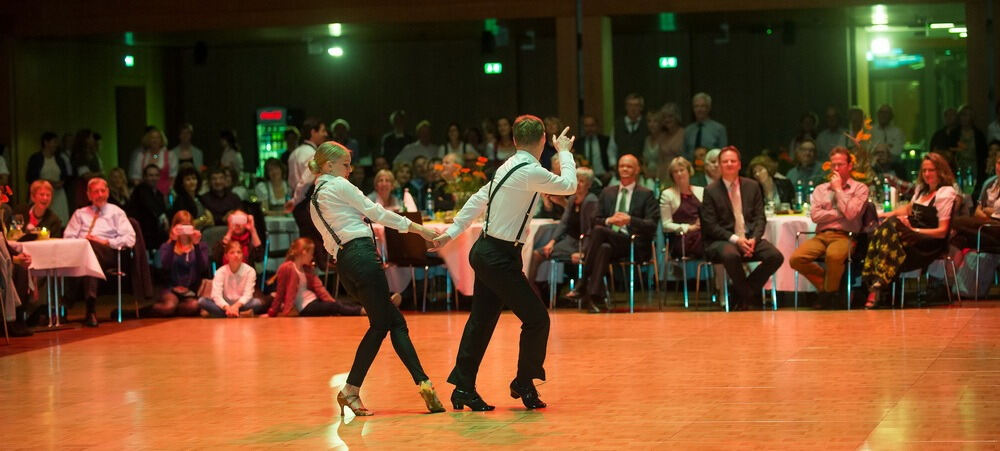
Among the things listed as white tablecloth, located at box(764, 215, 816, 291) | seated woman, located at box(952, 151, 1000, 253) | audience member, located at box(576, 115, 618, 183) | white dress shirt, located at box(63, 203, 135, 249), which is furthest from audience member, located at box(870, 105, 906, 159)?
white dress shirt, located at box(63, 203, 135, 249)

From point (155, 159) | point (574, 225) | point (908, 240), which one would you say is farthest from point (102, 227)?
point (908, 240)

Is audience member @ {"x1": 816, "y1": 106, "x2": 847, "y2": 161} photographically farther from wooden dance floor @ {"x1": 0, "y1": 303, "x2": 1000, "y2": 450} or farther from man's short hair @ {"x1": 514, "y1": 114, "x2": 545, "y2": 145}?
man's short hair @ {"x1": 514, "y1": 114, "x2": 545, "y2": 145}

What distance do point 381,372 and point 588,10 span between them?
26.1 ft

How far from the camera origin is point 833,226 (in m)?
10.8

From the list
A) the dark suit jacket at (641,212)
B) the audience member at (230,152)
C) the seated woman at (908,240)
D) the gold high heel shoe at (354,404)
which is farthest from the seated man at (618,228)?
the audience member at (230,152)

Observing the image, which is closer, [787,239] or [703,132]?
[787,239]

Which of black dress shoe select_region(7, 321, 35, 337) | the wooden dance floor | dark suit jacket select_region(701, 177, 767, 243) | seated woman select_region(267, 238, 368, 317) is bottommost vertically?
the wooden dance floor

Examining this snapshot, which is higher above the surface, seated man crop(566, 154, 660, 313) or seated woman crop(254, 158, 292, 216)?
seated woman crop(254, 158, 292, 216)

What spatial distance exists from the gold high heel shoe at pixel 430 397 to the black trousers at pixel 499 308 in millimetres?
132

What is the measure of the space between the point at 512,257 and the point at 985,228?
561 cm

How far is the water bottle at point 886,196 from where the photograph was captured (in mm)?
11336

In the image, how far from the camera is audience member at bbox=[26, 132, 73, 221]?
14.8m

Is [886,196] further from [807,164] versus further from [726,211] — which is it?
[807,164]

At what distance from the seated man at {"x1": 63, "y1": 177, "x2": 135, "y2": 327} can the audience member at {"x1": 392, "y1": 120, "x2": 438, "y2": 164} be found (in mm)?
4570
